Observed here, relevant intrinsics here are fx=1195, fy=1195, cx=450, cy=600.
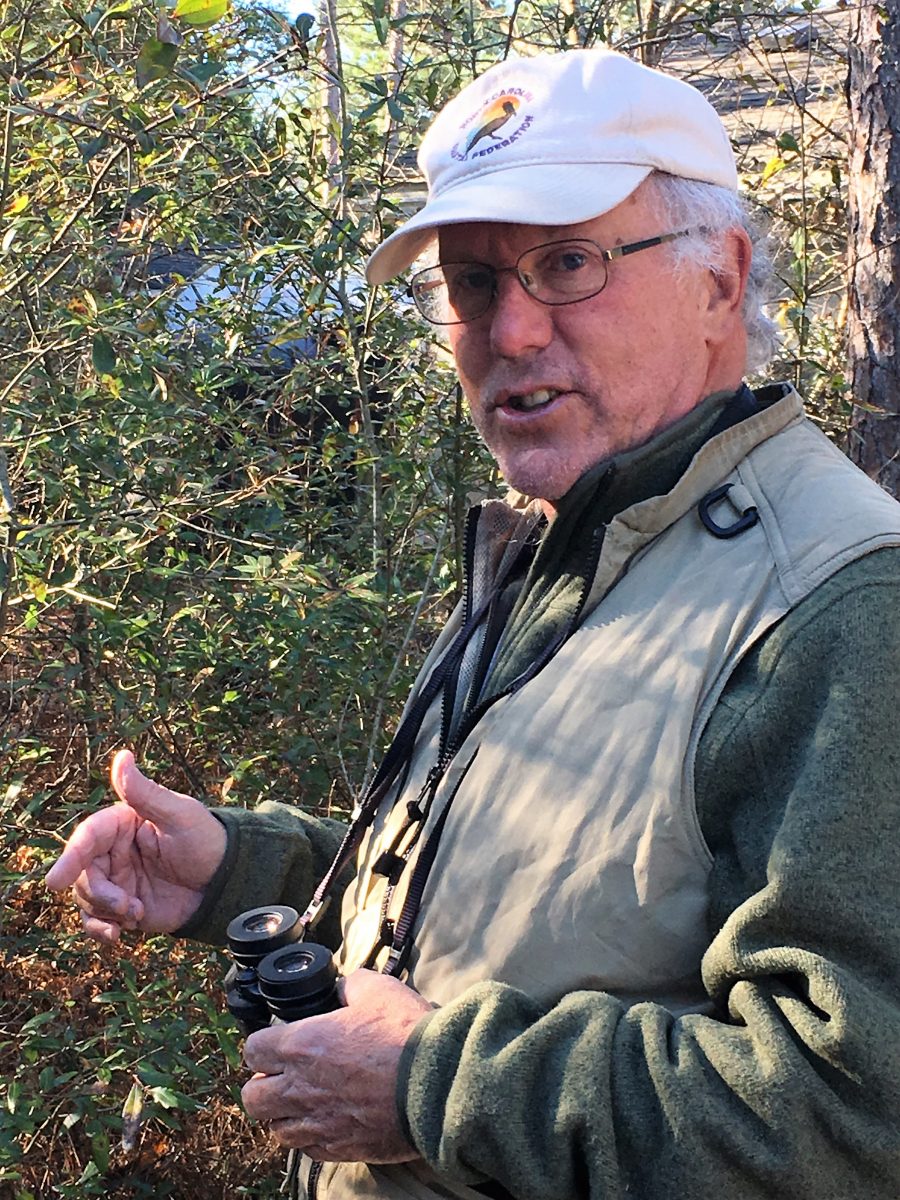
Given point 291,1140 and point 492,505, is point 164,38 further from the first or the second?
point 291,1140

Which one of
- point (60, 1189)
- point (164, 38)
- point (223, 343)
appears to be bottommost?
point (60, 1189)

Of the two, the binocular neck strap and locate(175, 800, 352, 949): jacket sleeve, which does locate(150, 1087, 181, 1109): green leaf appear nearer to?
locate(175, 800, 352, 949): jacket sleeve

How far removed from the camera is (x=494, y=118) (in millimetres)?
1847

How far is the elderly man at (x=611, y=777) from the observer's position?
1.25 metres

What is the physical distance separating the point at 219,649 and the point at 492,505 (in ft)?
5.71

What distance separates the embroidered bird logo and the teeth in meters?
0.39

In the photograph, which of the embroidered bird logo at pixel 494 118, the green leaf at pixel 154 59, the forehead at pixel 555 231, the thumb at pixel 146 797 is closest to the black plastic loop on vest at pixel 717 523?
the forehead at pixel 555 231

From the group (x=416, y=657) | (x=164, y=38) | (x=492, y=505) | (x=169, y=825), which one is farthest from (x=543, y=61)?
(x=416, y=657)

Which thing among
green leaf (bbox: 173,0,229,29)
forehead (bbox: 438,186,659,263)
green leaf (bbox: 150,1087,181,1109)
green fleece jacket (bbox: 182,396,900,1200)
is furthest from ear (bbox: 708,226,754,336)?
green leaf (bbox: 150,1087,181,1109)

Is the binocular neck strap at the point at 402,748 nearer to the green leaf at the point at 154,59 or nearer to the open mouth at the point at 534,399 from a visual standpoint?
the open mouth at the point at 534,399

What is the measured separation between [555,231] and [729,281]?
29cm

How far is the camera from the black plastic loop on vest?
1.53 m

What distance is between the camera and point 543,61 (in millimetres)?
1831

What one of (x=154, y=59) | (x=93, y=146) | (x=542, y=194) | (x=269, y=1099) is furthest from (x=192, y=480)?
(x=269, y=1099)
